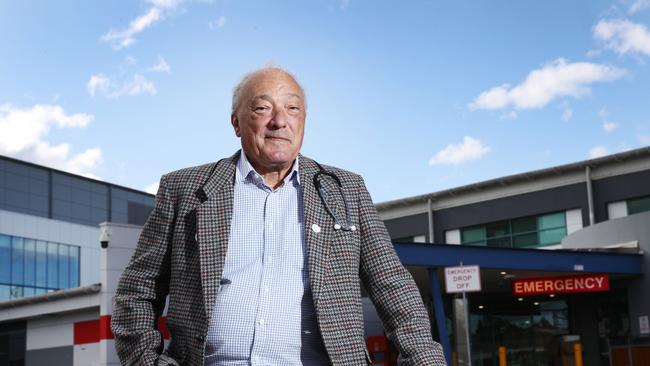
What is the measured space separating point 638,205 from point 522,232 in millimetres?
4602

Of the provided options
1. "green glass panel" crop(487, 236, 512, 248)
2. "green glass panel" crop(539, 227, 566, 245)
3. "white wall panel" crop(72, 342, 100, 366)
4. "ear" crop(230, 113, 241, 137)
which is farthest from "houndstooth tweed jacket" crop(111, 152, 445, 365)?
"green glass panel" crop(487, 236, 512, 248)

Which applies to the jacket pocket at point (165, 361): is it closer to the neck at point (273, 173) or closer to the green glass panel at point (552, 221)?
the neck at point (273, 173)

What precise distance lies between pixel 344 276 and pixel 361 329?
0.16 metres

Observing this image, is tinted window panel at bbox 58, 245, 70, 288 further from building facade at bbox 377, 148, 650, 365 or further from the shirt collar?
the shirt collar

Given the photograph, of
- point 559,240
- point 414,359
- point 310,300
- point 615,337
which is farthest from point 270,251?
point 559,240

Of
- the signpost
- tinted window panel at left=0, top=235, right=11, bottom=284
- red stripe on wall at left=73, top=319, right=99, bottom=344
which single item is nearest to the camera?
the signpost

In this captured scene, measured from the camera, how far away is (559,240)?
113 ft

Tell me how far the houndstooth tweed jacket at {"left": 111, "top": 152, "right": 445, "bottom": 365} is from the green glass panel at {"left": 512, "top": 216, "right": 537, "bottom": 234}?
33447 millimetres

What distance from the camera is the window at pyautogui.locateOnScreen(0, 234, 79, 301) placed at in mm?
57938

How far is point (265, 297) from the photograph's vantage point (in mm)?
2551

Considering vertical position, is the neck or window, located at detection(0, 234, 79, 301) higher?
window, located at detection(0, 234, 79, 301)

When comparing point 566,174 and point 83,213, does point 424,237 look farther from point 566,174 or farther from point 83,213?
point 83,213

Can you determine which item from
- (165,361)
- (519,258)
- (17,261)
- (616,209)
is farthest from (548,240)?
(17,261)

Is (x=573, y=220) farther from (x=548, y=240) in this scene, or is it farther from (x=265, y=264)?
(x=265, y=264)
